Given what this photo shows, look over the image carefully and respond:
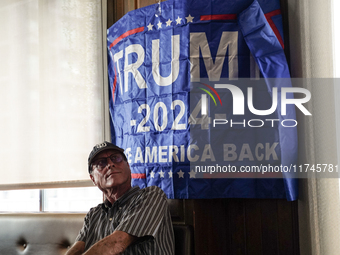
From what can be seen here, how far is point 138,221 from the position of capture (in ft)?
5.20

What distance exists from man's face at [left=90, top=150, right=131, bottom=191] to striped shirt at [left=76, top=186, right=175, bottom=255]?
2.8 inches

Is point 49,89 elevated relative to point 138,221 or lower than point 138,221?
elevated

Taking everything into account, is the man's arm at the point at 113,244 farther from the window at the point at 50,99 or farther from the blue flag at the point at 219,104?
the window at the point at 50,99

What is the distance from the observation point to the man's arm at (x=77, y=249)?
1.73m

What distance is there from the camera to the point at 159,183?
2.07 meters

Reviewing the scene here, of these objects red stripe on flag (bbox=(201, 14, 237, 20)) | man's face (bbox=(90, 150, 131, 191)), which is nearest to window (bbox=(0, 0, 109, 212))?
man's face (bbox=(90, 150, 131, 191))

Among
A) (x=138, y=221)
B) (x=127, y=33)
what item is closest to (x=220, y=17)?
(x=127, y=33)

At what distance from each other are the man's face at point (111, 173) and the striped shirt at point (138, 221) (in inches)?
2.8

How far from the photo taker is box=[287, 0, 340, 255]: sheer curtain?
5.00 ft

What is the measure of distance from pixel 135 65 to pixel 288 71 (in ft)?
3.09

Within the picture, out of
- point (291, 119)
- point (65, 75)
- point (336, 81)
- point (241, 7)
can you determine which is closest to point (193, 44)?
point (241, 7)

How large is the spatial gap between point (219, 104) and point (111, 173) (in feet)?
2.32

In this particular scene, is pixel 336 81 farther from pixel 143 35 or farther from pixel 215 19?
pixel 143 35

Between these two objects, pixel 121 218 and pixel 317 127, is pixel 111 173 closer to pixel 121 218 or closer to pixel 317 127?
pixel 121 218
